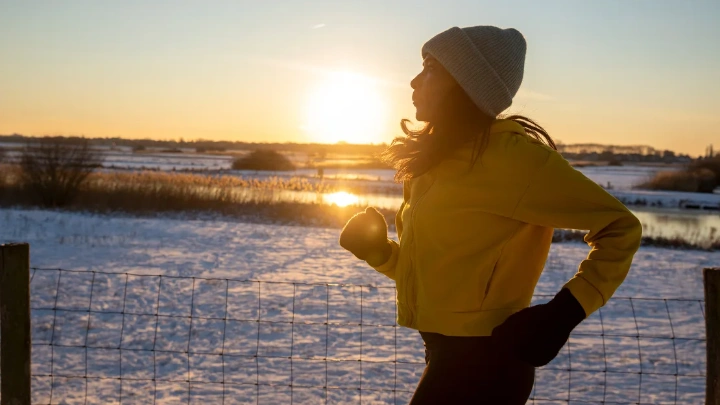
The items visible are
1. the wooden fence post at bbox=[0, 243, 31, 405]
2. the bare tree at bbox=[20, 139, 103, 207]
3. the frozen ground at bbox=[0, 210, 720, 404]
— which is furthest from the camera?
the bare tree at bbox=[20, 139, 103, 207]

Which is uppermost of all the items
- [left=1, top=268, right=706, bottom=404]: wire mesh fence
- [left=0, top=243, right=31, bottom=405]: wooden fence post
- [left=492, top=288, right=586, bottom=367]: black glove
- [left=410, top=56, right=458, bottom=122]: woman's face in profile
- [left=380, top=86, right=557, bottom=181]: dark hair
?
[left=410, top=56, right=458, bottom=122]: woman's face in profile

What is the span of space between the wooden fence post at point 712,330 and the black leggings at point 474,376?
143 cm

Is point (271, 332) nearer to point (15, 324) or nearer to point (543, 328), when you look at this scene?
point (15, 324)

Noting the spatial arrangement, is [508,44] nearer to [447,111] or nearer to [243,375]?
[447,111]

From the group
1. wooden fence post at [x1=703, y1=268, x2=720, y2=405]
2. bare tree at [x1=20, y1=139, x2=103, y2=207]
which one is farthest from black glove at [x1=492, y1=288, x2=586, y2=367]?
bare tree at [x1=20, y1=139, x2=103, y2=207]

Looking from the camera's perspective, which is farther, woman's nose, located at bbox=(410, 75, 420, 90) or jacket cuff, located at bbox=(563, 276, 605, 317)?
woman's nose, located at bbox=(410, 75, 420, 90)

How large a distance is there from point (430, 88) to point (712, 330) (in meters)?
1.92

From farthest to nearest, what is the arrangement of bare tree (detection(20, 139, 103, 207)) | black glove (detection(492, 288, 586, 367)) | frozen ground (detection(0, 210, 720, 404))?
1. bare tree (detection(20, 139, 103, 207))
2. frozen ground (detection(0, 210, 720, 404))
3. black glove (detection(492, 288, 586, 367))

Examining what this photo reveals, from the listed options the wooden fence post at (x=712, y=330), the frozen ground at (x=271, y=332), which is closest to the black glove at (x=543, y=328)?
the wooden fence post at (x=712, y=330)

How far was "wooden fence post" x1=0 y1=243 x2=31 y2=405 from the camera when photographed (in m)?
2.93

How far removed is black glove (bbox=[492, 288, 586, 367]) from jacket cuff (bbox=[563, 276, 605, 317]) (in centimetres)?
1

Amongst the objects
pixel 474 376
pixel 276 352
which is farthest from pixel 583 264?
pixel 276 352

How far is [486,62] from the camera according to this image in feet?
5.61

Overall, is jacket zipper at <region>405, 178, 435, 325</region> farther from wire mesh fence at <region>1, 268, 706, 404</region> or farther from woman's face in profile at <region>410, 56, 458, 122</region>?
wire mesh fence at <region>1, 268, 706, 404</region>
